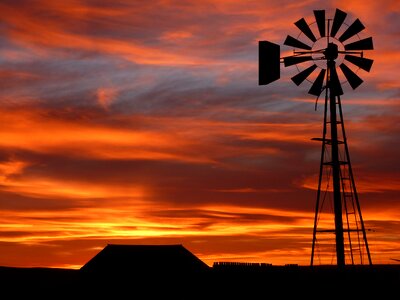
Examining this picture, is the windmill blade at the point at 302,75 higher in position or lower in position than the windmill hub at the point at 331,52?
lower

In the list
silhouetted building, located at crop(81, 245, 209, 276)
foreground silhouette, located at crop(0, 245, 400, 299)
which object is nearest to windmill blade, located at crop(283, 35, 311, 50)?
foreground silhouette, located at crop(0, 245, 400, 299)

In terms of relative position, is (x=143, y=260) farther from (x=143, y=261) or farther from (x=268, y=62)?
(x=268, y=62)

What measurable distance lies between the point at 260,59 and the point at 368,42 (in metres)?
6.48

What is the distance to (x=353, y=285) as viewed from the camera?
41.9 meters

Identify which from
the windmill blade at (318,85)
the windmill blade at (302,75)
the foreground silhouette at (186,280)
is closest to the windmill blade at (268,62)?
the windmill blade at (302,75)

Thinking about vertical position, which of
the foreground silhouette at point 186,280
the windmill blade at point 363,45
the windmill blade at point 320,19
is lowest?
the foreground silhouette at point 186,280

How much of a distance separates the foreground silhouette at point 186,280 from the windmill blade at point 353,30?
43.2ft

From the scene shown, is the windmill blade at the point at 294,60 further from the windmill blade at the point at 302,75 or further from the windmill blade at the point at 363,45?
the windmill blade at the point at 363,45

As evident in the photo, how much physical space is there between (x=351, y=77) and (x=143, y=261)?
17960 mm

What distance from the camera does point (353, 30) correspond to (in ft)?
→ 147

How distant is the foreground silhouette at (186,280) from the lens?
138 feet

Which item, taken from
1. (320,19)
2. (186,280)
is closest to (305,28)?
(320,19)

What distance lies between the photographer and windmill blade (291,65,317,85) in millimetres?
45125

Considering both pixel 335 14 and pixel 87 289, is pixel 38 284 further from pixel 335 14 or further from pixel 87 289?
pixel 335 14
